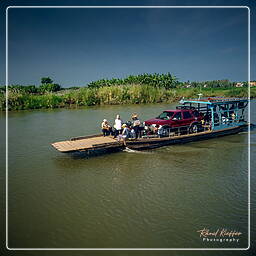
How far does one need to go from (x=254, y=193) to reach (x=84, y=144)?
734 cm

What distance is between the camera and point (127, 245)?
5.77 metres

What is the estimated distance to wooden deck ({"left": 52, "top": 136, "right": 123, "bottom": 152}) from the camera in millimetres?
11027

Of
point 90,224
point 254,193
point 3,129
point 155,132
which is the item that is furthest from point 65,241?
point 3,129

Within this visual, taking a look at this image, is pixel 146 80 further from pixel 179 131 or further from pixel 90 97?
pixel 179 131

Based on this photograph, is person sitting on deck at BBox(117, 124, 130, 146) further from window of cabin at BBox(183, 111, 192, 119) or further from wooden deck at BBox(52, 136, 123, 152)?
window of cabin at BBox(183, 111, 192, 119)

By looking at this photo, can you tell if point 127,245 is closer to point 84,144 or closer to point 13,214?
point 13,214

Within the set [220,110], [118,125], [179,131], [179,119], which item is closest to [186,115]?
[179,119]

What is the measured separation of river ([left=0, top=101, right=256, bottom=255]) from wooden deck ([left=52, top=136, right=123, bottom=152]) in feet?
1.93

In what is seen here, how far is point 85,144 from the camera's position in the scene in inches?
464

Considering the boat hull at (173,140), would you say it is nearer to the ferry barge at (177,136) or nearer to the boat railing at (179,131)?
the ferry barge at (177,136)

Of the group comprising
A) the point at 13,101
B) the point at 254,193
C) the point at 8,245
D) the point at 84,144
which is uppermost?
the point at 13,101
